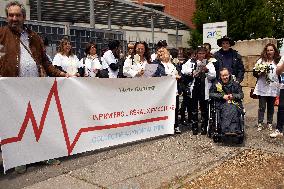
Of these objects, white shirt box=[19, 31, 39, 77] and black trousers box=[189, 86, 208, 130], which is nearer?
white shirt box=[19, 31, 39, 77]

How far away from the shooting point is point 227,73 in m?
6.73

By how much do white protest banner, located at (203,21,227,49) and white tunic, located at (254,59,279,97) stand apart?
5.80 m

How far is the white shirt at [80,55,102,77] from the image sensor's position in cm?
825

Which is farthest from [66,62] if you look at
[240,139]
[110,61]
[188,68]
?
[240,139]

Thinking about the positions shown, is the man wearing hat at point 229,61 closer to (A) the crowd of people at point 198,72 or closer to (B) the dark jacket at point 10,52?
(A) the crowd of people at point 198,72

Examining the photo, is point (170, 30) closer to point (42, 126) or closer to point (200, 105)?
point (200, 105)

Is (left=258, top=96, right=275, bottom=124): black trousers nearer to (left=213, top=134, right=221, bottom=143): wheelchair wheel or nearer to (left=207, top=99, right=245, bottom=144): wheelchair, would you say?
(left=207, top=99, right=245, bottom=144): wheelchair

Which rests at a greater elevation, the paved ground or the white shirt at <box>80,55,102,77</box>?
the white shirt at <box>80,55,102,77</box>

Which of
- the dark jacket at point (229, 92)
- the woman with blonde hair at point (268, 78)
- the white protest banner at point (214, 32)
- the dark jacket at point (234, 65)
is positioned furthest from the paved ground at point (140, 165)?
the white protest banner at point (214, 32)

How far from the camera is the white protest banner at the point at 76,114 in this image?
16.0ft

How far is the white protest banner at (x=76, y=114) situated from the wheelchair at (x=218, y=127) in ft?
2.41

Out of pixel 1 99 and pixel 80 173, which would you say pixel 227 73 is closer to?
pixel 80 173

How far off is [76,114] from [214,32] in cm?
892

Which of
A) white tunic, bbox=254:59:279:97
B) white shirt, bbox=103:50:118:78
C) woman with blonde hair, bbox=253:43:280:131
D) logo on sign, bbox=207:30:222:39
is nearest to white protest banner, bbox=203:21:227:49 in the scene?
logo on sign, bbox=207:30:222:39
